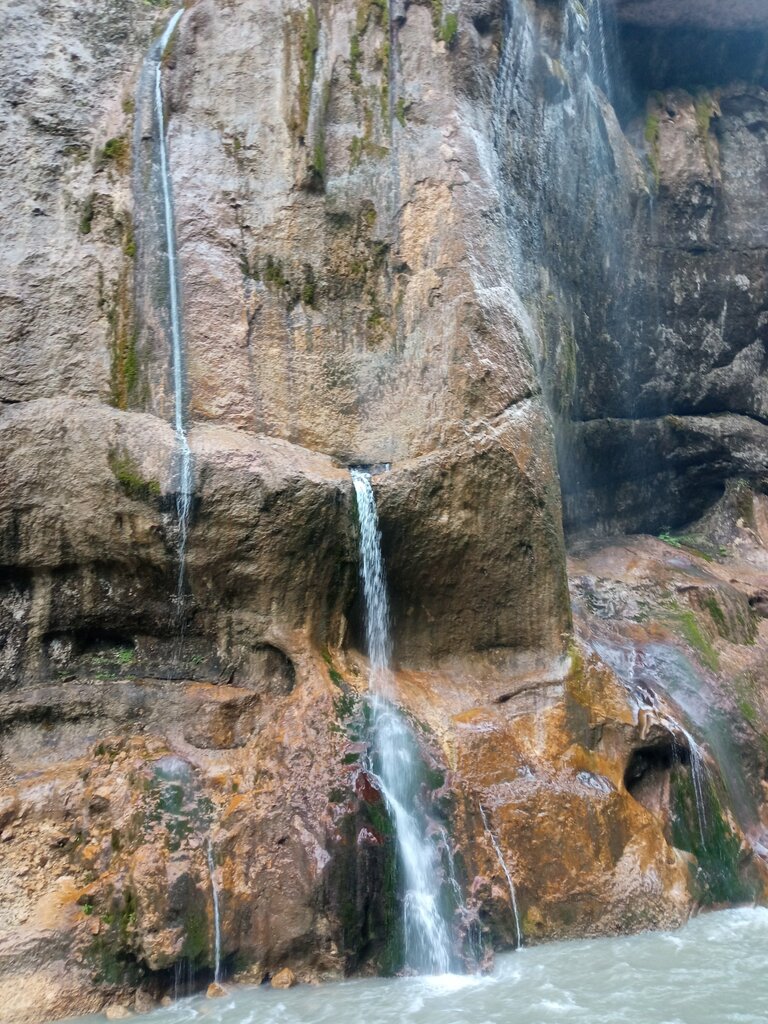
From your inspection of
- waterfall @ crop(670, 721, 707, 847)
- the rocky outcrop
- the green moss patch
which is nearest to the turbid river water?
waterfall @ crop(670, 721, 707, 847)

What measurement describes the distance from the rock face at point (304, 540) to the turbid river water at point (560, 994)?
0.24 metres

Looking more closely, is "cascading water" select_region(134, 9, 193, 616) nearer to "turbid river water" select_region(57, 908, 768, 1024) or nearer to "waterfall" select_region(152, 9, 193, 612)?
"waterfall" select_region(152, 9, 193, 612)

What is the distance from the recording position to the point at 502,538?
7.39 m

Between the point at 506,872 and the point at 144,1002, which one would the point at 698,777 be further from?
the point at 144,1002

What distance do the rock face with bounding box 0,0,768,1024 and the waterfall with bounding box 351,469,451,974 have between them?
11cm

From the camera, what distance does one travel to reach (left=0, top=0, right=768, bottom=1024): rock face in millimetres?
5816

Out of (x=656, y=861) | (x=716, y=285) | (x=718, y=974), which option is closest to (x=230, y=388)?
(x=656, y=861)

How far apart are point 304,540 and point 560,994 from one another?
10.8ft

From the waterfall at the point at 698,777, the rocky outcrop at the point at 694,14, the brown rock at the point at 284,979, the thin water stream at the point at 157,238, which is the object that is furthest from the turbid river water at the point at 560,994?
the rocky outcrop at the point at 694,14

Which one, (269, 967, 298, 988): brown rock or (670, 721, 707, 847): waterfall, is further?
(670, 721, 707, 847): waterfall

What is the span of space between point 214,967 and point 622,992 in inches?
88.4

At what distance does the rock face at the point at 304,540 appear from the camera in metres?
5.82

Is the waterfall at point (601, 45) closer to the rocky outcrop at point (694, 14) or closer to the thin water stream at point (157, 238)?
the rocky outcrop at point (694, 14)

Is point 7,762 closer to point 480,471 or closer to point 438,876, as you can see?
point 438,876
